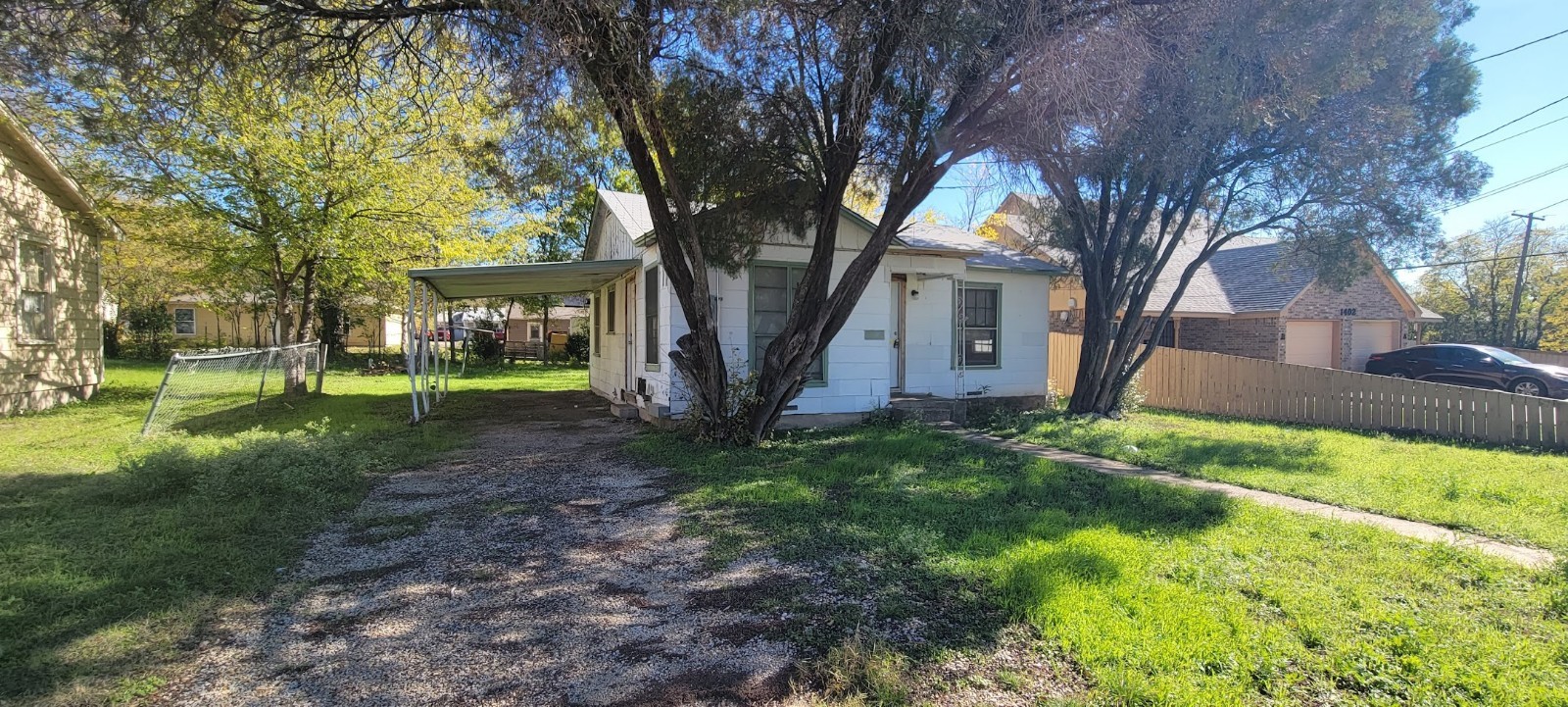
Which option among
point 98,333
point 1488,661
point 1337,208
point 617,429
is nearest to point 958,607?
point 1488,661

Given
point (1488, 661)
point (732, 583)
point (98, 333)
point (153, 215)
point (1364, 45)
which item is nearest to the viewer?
point (1488, 661)

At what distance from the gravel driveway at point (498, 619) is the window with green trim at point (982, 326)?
7749 mm

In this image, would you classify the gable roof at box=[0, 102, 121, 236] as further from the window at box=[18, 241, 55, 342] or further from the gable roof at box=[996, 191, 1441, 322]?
the gable roof at box=[996, 191, 1441, 322]

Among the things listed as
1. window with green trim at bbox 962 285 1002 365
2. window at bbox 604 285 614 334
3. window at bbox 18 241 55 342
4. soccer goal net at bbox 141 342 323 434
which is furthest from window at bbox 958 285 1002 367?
window at bbox 18 241 55 342

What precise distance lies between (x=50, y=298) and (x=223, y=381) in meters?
4.61

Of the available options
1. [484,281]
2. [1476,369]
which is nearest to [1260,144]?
[1476,369]

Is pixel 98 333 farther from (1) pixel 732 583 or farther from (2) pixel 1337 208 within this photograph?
(2) pixel 1337 208

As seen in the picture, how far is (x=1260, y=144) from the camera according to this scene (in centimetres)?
964

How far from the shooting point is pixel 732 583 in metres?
4.01

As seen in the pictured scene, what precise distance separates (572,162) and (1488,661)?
989cm

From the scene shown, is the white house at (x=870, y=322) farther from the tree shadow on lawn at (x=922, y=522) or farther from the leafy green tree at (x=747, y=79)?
the tree shadow on lawn at (x=922, y=522)

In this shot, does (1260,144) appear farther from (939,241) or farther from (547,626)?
(547,626)

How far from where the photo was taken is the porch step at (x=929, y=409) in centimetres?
1038

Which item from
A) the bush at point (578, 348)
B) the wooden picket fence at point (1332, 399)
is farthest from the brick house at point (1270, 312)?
the bush at point (578, 348)
